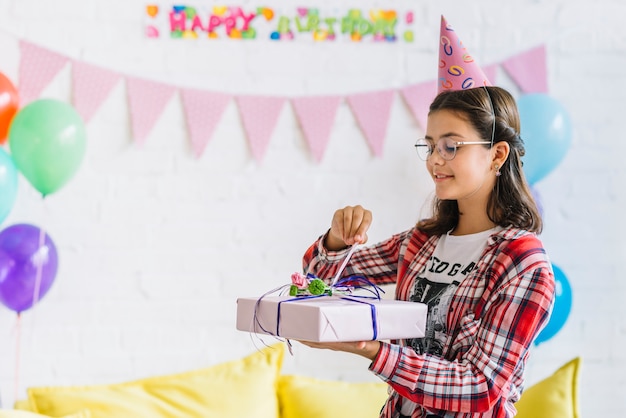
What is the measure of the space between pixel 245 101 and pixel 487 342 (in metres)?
1.27

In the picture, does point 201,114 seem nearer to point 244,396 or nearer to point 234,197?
point 234,197

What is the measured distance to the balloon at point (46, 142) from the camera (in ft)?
6.43

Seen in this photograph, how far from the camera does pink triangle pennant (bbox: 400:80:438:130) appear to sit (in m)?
2.39

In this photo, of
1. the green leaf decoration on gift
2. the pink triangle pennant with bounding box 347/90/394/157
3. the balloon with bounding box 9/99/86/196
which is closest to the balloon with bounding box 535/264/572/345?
the pink triangle pennant with bounding box 347/90/394/157

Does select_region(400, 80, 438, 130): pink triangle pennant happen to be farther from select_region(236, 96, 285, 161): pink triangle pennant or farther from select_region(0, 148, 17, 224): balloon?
select_region(0, 148, 17, 224): balloon

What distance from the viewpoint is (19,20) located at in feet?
7.34

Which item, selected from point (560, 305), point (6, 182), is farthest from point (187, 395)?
point (560, 305)

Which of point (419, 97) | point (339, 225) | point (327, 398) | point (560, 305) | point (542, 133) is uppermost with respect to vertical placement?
point (419, 97)

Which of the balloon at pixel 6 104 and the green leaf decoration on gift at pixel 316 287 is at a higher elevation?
the balloon at pixel 6 104

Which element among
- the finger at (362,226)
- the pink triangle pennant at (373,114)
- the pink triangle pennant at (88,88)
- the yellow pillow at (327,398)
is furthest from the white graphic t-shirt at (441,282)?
the pink triangle pennant at (88,88)

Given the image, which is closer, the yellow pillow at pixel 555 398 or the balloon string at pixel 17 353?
the yellow pillow at pixel 555 398

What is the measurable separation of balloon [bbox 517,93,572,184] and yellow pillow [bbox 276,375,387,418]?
75 centimetres

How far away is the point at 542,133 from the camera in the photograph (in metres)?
2.20

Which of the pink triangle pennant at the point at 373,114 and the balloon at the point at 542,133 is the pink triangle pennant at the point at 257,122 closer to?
the pink triangle pennant at the point at 373,114
